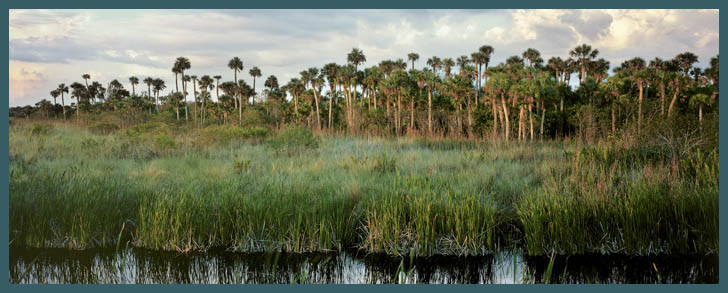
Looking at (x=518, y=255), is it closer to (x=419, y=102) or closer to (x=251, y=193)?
(x=251, y=193)

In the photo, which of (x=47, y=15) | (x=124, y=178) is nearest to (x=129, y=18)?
(x=47, y=15)

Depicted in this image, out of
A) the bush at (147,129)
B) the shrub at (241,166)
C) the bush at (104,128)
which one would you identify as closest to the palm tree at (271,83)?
the bush at (147,129)

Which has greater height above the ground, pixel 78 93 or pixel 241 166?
pixel 78 93

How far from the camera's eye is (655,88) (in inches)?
476

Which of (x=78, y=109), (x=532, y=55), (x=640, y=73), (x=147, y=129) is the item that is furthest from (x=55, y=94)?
(x=532, y=55)

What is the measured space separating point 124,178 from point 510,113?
28.7m

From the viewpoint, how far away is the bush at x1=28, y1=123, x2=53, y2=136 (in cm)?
650

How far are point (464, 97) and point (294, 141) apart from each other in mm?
25808

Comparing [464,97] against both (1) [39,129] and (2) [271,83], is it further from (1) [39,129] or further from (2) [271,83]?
(1) [39,129]

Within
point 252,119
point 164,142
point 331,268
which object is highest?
point 252,119

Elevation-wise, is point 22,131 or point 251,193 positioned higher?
point 22,131

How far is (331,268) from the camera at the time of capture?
14.7 ft

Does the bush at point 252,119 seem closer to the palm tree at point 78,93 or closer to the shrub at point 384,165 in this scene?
the palm tree at point 78,93

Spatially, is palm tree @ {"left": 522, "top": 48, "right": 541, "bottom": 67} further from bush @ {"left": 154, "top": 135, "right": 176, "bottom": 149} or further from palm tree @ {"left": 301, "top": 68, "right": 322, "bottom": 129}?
bush @ {"left": 154, "top": 135, "right": 176, "bottom": 149}
